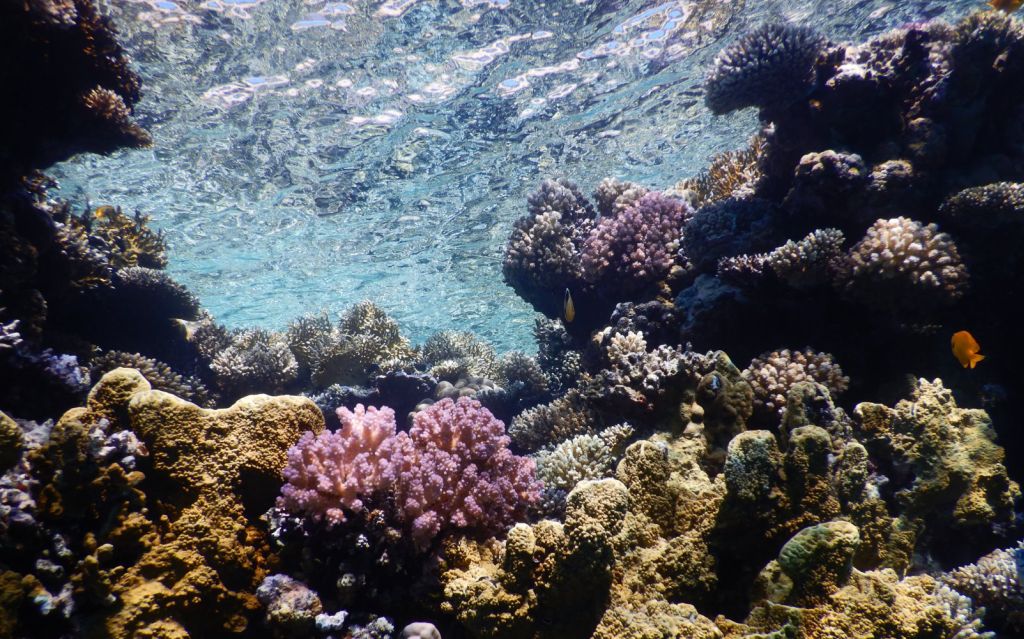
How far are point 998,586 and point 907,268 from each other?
299 cm

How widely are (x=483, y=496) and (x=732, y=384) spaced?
2458 millimetres

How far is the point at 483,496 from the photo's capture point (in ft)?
10.5

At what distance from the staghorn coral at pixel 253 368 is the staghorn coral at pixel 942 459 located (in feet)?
29.1

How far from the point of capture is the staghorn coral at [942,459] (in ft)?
13.7

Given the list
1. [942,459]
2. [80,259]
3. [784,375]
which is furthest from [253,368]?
[942,459]

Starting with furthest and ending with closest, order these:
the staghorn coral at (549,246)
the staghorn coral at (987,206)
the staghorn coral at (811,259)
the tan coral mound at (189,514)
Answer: the staghorn coral at (549,246) < the staghorn coral at (811,259) < the staghorn coral at (987,206) < the tan coral mound at (189,514)

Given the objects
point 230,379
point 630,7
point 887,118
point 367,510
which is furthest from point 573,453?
point 630,7

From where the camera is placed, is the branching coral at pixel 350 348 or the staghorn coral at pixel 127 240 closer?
the staghorn coral at pixel 127 240

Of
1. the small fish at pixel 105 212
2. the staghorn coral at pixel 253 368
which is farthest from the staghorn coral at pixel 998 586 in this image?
the small fish at pixel 105 212

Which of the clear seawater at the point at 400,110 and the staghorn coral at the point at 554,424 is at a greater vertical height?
the clear seawater at the point at 400,110

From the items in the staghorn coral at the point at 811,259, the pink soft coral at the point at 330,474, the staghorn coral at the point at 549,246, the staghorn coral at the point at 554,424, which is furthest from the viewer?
the staghorn coral at the point at 549,246

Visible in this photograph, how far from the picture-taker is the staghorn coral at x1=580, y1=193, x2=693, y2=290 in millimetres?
6836

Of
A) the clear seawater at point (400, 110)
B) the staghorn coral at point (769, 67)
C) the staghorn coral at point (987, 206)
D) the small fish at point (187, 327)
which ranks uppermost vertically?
the clear seawater at point (400, 110)

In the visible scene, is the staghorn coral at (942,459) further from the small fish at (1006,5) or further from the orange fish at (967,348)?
the small fish at (1006,5)
